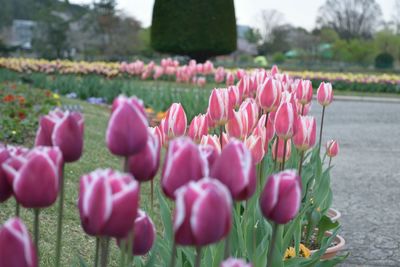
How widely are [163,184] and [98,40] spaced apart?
43105 mm

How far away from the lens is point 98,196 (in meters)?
0.85

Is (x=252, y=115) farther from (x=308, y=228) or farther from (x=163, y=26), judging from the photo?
(x=163, y=26)

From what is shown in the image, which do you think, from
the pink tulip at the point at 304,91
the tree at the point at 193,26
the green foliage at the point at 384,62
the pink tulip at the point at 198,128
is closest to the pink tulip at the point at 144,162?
the pink tulip at the point at 198,128

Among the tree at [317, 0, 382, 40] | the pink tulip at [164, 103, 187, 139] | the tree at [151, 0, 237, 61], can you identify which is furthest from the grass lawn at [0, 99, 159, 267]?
the tree at [317, 0, 382, 40]

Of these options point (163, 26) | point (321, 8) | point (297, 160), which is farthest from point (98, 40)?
point (297, 160)

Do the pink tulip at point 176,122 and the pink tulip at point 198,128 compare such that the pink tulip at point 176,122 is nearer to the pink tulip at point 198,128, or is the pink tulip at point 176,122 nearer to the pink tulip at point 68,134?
the pink tulip at point 198,128

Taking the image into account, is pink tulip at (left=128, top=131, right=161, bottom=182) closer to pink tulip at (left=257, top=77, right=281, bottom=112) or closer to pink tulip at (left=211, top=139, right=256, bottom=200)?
pink tulip at (left=211, top=139, right=256, bottom=200)

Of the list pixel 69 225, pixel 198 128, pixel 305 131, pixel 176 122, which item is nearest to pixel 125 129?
pixel 176 122

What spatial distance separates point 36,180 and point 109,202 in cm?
12

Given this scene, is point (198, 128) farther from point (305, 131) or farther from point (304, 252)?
point (304, 252)

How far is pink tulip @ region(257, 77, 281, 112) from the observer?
7.72ft

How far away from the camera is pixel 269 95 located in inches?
93.2

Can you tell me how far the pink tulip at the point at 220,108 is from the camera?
6.60 feet

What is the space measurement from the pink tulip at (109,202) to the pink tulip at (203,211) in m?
0.07
